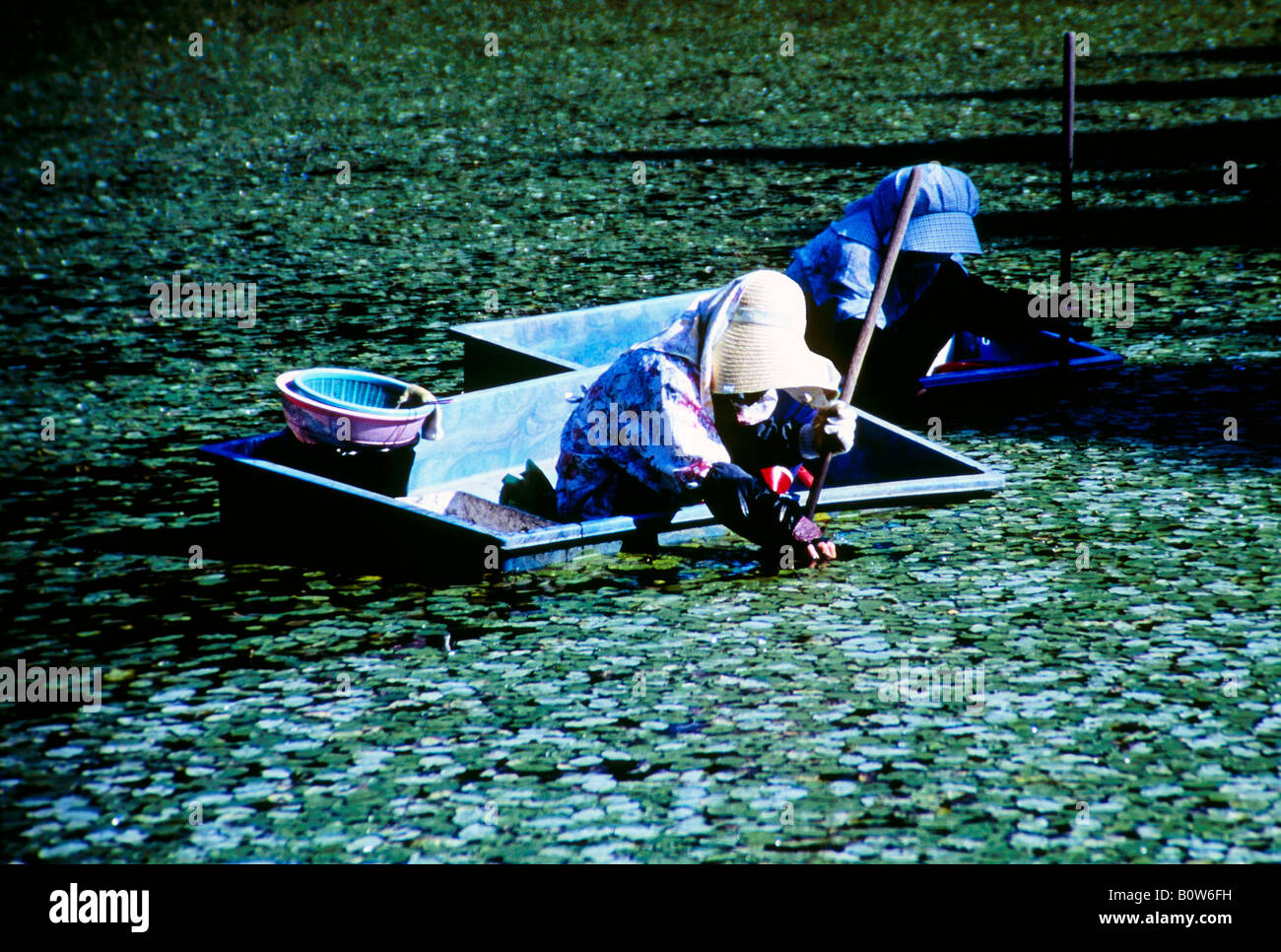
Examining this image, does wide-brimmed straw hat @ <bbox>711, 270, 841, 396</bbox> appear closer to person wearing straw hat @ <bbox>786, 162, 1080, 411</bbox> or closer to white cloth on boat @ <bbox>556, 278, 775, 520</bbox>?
white cloth on boat @ <bbox>556, 278, 775, 520</bbox>

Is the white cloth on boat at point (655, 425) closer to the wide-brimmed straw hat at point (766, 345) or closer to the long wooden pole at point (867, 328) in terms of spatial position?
the wide-brimmed straw hat at point (766, 345)

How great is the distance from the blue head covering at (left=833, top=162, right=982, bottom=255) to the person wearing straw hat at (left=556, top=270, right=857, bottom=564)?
0.92 metres

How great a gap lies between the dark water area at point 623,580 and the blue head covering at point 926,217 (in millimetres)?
497

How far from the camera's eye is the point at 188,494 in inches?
172

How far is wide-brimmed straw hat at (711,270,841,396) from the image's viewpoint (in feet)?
12.1

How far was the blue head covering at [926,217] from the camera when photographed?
15.0 ft

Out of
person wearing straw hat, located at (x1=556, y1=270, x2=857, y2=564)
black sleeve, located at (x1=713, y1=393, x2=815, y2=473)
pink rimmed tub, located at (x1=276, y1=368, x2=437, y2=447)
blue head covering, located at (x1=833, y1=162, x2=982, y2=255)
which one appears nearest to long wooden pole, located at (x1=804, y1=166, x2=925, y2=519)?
person wearing straw hat, located at (x1=556, y1=270, x2=857, y2=564)

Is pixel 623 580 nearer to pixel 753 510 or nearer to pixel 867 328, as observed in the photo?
pixel 753 510

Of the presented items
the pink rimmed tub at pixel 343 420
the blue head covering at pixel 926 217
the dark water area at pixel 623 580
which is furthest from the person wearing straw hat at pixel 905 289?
the pink rimmed tub at pixel 343 420

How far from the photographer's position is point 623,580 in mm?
3646

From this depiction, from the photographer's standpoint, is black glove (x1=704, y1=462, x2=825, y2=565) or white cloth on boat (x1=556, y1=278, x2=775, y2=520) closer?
black glove (x1=704, y1=462, x2=825, y2=565)
